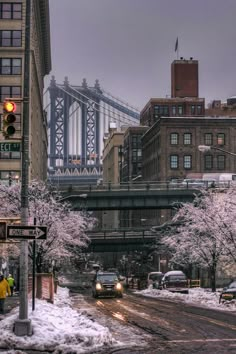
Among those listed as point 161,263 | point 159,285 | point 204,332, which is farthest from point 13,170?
point 204,332

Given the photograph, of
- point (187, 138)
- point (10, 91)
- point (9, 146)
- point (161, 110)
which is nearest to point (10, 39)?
point (10, 91)

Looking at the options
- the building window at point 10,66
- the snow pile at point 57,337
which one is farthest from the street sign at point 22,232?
the building window at point 10,66

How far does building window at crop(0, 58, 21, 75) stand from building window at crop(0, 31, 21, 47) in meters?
1.96

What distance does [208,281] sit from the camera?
2869 inches

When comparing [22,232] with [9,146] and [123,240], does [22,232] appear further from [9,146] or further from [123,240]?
[123,240]

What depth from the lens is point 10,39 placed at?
84.6 meters

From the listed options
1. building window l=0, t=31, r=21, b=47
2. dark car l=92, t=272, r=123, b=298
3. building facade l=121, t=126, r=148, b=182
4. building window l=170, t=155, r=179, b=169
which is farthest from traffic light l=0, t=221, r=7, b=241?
building facade l=121, t=126, r=148, b=182

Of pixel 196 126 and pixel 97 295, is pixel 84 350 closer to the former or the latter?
pixel 97 295

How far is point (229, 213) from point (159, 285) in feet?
60.4

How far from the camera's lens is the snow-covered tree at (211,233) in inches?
1861

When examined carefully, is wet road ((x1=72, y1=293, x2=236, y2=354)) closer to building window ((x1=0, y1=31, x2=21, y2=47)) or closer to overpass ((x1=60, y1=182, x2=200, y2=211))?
overpass ((x1=60, y1=182, x2=200, y2=211))

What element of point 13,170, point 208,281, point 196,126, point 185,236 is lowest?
point 208,281

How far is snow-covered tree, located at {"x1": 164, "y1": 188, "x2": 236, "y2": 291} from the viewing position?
47.3 metres

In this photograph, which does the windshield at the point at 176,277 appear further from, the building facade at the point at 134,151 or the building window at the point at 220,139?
the building facade at the point at 134,151
